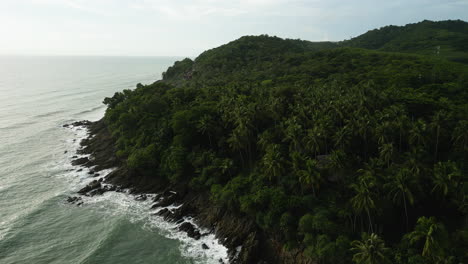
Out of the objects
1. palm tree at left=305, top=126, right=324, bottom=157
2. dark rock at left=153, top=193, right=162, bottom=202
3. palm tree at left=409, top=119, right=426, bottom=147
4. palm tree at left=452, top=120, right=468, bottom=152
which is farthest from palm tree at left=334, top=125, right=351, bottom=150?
dark rock at left=153, top=193, right=162, bottom=202

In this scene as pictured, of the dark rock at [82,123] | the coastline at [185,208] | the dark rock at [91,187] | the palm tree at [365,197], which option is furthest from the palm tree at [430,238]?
the dark rock at [82,123]

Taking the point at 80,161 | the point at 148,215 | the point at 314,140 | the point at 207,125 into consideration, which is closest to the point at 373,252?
the point at 314,140

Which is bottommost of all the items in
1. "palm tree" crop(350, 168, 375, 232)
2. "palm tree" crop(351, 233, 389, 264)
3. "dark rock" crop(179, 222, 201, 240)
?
"dark rock" crop(179, 222, 201, 240)

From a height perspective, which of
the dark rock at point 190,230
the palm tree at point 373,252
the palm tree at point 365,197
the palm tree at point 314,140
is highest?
the palm tree at point 314,140

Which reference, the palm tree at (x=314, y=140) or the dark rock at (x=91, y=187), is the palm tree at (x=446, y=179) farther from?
the dark rock at (x=91, y=187)

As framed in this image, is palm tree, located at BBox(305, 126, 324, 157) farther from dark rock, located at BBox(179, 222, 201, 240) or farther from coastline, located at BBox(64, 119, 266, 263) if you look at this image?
dark rock, located at BBox(179, 222, 201, 240)

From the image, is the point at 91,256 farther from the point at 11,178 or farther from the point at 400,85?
the point at 400,85
